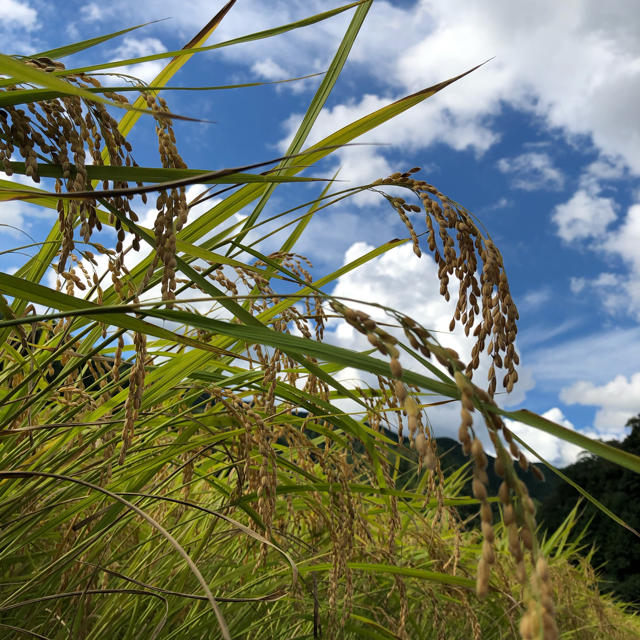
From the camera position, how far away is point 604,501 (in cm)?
716

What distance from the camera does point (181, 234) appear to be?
1.45 metres

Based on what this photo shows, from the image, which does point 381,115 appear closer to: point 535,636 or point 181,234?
point 181,234

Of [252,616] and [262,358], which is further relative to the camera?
[252,616]

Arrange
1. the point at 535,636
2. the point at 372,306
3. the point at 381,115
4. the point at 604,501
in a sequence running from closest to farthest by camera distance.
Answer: the point at 535,636 < the point at 372,306 < the point at 381,115 < the point at 604,501

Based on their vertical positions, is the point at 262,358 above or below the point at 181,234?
below

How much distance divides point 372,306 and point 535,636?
374 millimetres

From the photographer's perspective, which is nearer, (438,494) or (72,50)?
(72,50)

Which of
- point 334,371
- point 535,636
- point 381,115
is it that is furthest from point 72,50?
point 535,636

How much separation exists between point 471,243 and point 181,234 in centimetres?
67

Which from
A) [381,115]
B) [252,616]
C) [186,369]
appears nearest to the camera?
[381,115]

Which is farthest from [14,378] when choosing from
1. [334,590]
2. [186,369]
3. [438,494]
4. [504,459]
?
[504,459]

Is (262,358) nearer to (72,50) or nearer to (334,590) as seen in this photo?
(334,590)

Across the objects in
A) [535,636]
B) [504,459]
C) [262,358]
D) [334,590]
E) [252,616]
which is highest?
[262,358]

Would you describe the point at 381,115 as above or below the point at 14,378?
above
